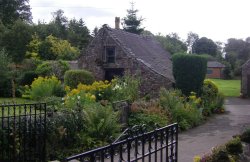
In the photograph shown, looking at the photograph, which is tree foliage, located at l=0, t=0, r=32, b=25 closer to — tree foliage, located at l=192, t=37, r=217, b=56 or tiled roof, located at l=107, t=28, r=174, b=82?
tiled roof, located at l=107, t=28, r=174, b=82

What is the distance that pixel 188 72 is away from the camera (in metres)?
22.6

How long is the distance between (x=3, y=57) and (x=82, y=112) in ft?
48.9

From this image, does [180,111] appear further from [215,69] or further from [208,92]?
[215,69]

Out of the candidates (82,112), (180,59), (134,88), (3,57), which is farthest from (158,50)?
(82,112)

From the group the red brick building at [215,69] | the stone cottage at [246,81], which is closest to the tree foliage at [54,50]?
the stone cottage at [246,81]

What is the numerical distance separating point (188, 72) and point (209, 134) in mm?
7538

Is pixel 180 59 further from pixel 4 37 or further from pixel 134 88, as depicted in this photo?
pixel 4 37

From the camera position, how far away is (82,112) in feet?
38.6

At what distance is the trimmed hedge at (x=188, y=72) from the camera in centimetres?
2258

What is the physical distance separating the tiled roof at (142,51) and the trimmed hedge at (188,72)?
7.69ft

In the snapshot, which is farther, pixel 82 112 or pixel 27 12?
pixel 27 12

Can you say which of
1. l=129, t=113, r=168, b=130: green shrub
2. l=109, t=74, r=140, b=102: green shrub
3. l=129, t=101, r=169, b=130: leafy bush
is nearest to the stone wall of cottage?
l=109, t=74, r=140, b=102: green shrub

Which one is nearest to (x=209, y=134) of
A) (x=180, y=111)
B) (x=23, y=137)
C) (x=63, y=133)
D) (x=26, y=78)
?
(x=180, y=111)

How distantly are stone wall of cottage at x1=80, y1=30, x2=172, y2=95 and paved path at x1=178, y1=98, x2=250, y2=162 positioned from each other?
476 centimetres
